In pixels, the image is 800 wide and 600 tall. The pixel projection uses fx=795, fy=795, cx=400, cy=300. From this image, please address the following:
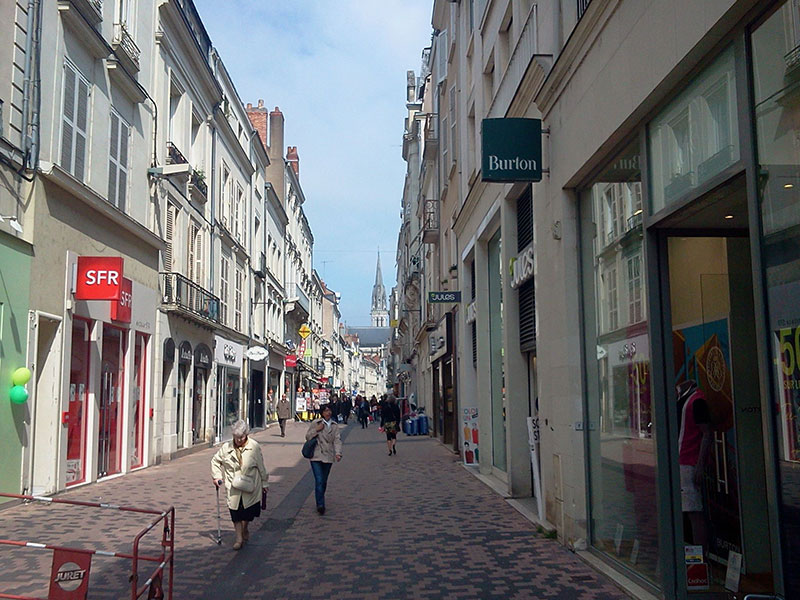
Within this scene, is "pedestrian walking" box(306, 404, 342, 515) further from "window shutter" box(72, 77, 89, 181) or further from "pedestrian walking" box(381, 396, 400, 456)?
"pedestrian walking" box(381, 396, 400, 456)

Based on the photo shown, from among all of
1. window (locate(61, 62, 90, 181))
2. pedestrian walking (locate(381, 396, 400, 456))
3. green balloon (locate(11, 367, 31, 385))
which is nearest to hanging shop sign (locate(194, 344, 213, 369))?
pedestrian walking (locate(381, 396, 400, 456))

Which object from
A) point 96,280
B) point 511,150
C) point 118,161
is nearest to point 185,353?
point 118,161

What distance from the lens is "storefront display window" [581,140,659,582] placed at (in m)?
6.96

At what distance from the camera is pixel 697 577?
251 inches

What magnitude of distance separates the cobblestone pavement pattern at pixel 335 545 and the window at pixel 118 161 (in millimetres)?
5736

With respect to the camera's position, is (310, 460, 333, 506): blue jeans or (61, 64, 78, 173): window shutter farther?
(61, 64, 78, 173): window shutter

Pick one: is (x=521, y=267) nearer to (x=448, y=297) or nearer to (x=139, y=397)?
(x=448, y=297)

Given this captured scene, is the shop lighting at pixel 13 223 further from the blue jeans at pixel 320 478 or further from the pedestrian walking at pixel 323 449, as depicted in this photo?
the blue jeans at pixel 320 478

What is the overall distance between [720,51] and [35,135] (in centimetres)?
1031

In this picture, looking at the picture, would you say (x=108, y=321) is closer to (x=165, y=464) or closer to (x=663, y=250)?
(x=165, y=464)

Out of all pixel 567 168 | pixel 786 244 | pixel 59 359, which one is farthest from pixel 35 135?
pixel 786 244

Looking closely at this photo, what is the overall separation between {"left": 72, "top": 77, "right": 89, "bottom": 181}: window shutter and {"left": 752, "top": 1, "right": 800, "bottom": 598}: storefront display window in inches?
477

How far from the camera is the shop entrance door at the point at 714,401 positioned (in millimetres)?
6465

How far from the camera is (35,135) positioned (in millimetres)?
12078
